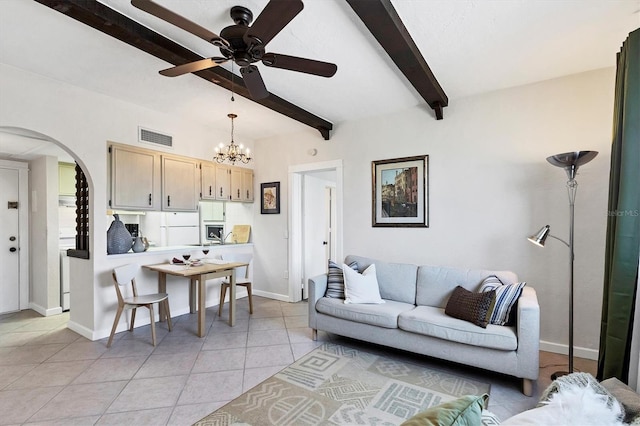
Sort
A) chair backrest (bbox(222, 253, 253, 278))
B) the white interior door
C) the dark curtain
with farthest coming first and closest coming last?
1. chair backrest (bbox(222, 253, 253, 278))
2. the white interior door
3. the dark curtain

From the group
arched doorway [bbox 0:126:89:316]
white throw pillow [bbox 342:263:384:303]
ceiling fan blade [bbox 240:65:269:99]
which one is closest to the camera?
ceiling fan blade [bbox 240:65:269:99]

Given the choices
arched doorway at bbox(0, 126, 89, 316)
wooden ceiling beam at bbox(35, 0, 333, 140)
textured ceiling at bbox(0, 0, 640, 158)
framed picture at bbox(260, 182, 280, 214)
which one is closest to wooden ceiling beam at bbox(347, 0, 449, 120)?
textured ceiling at bbox(0, 0, 640, 158)

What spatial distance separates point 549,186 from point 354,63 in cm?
228

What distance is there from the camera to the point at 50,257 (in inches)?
170

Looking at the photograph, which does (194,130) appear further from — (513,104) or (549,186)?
(549,186)

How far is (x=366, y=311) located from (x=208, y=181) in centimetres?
305

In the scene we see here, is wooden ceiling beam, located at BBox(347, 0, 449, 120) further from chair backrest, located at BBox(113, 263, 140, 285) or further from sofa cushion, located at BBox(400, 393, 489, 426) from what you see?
chair backrest, located at BBox(113, 263, 140, 285)

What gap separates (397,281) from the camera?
3396mm

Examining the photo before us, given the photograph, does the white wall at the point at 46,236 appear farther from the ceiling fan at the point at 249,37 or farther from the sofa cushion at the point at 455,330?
the sofa cushion at the point at 455,330

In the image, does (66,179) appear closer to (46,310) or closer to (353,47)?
(46,310)

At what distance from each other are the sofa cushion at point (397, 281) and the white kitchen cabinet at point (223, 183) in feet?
8.65

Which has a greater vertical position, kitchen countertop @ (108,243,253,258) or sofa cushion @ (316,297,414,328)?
kitchen countertop @ (108,243,253,258)

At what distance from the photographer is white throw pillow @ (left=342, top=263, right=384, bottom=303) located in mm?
3178

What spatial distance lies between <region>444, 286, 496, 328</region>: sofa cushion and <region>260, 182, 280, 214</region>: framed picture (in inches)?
121
